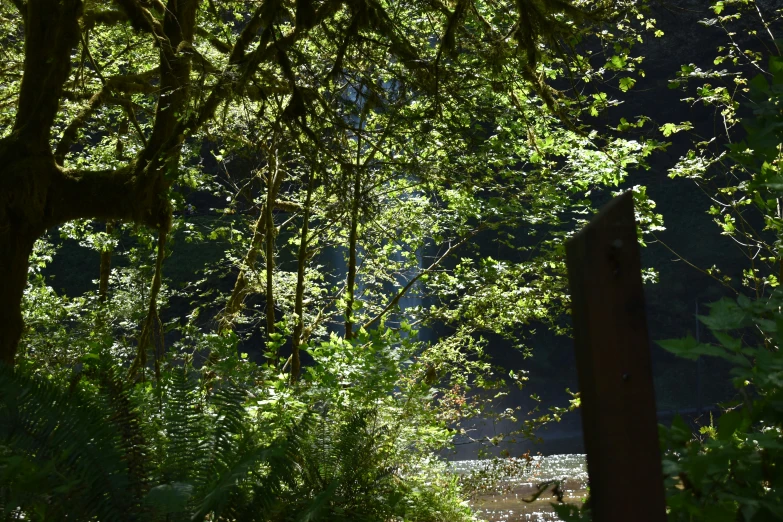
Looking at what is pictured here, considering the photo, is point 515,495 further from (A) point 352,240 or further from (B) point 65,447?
(B) point 65,447

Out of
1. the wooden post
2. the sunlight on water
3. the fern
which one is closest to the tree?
the fern

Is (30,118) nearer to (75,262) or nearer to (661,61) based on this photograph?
(75,262)

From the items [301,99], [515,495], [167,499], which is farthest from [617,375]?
[515,495]

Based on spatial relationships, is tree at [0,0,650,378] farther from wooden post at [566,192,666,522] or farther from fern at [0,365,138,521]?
wooden post at [566,192,666,522]

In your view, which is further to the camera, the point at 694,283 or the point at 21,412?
the point at 694,283

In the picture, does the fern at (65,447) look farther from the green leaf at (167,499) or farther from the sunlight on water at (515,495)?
the sunlight on water at (515,495)

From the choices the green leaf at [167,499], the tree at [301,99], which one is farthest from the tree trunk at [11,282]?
the green leaf at [167,499]

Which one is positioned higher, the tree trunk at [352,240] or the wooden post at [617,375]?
the tree trunk at [352,240]

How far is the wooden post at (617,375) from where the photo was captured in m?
1.14

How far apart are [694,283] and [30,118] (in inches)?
994

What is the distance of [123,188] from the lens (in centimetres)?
527

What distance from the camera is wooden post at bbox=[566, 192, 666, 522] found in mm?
1141

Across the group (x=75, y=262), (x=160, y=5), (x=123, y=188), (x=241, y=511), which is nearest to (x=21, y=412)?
(x=241, y=511)

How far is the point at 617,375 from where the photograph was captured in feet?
3.79
